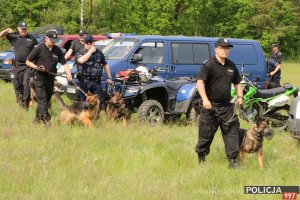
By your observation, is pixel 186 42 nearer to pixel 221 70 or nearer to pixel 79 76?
pixel 79 76

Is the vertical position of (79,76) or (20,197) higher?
(79,76)

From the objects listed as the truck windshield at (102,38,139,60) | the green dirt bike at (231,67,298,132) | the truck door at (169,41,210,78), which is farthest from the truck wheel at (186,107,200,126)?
the truck windshield at (102,38,139,60)

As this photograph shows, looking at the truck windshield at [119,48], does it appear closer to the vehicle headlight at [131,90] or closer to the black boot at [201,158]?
the vehicle headlight at [131,90]

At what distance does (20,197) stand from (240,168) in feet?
9.57

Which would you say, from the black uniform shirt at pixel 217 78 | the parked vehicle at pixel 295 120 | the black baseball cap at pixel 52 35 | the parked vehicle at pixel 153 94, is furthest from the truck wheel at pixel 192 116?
the black uniform shirt at pixel 217 78

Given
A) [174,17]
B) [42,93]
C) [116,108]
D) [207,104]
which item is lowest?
[116,108]

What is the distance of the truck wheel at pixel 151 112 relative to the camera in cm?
927

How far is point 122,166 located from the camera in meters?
6.16

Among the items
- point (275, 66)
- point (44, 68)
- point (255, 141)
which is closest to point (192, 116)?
point (44, 68)

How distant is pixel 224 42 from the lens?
602 centimetres

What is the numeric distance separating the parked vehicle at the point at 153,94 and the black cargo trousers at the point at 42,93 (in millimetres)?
1558

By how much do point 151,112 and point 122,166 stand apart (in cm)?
334

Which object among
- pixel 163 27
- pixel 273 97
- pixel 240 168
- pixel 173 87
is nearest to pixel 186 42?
pixel 173 87

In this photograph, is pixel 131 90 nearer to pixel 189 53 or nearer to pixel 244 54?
pixel 189 53
